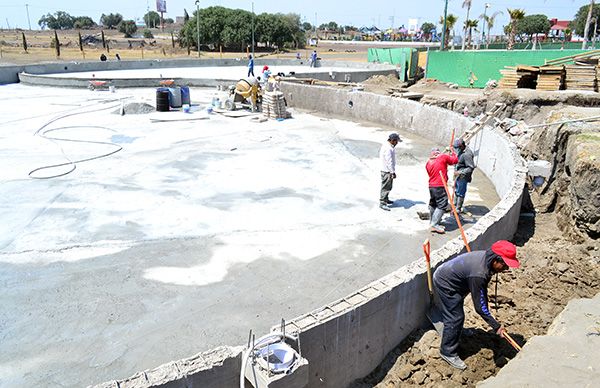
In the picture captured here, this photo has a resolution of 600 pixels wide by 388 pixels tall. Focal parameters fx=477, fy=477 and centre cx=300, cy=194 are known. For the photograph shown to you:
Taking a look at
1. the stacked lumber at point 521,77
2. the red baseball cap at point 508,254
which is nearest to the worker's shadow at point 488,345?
the red baseball cap at point 508,254

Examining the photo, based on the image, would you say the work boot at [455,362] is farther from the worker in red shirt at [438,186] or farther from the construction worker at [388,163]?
the construction worker at [388,163]

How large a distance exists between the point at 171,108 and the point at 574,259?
1640 cm

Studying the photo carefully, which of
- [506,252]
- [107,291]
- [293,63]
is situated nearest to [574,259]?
[506,252]

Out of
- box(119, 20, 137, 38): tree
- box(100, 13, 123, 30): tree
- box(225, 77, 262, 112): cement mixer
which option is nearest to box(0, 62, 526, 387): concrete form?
box(225, 77, 262, 112): cement mixer

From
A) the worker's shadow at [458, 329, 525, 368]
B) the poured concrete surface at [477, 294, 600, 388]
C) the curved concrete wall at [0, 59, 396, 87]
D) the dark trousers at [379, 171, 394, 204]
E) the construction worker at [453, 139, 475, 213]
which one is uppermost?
the curved concrete wall at [0, 59, 396, 87]

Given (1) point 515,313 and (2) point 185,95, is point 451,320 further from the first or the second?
(2) point 185,95

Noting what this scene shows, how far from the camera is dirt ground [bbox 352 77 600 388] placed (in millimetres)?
5105

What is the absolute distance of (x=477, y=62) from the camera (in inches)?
998

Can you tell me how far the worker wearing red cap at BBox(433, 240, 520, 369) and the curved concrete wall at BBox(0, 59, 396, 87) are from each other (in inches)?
934

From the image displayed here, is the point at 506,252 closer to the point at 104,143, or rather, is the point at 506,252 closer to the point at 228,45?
the point at 104,143

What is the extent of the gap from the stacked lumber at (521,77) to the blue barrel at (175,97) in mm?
13064

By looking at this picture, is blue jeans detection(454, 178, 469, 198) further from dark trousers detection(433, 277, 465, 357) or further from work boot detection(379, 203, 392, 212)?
dark trousers detection(433, 277, 465, 357)

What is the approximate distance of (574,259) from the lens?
7.32 metres

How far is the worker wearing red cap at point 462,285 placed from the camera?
479cm
